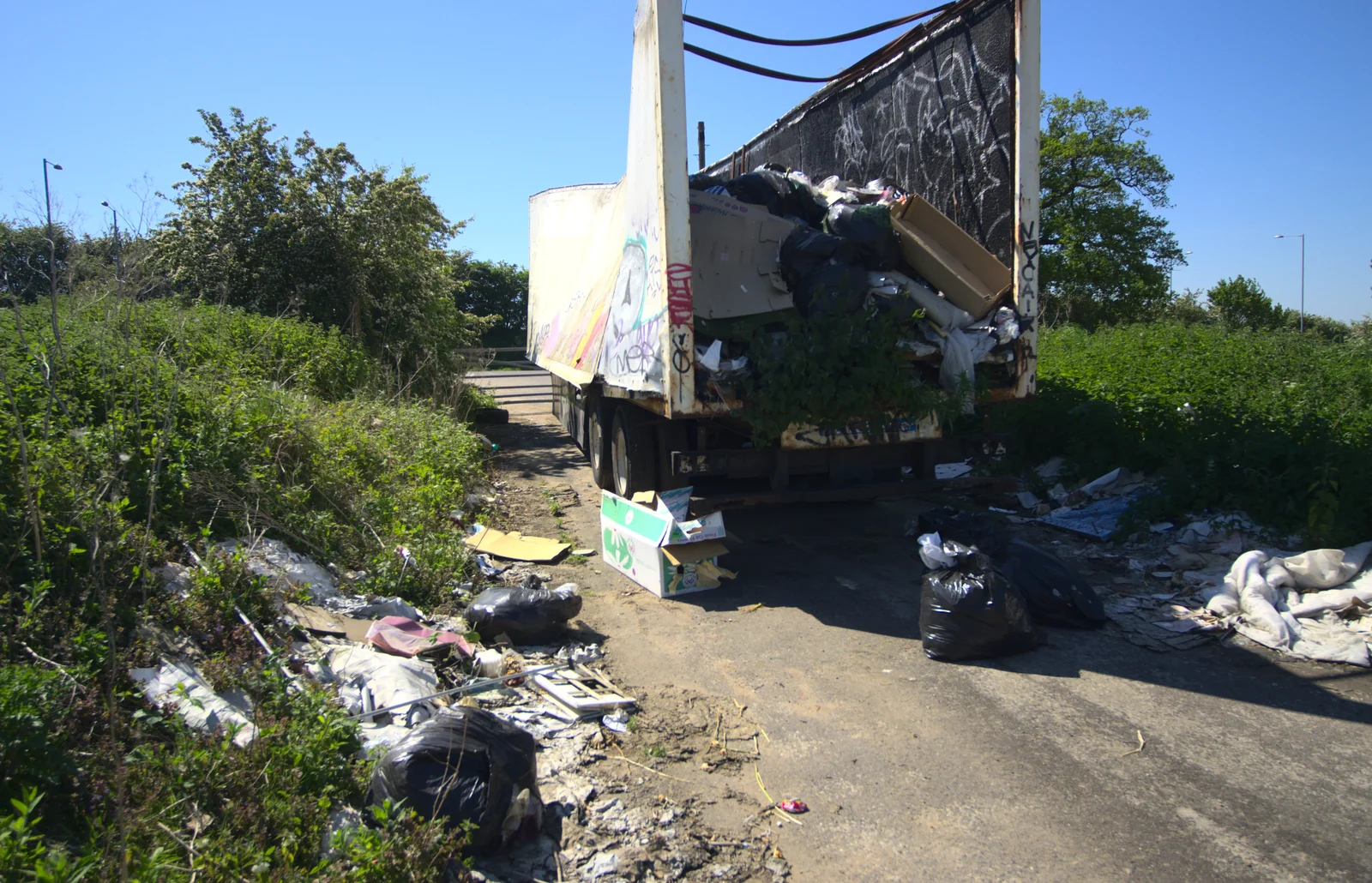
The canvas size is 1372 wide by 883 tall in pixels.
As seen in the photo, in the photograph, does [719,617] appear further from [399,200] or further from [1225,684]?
[399,200]

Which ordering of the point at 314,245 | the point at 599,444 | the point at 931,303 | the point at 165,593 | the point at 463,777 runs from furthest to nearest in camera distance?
the point at 314,245 → the point at 599,444 → the point at 931,303 → the point at 165,593 → the point at 463,777

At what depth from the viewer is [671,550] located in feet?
16.9

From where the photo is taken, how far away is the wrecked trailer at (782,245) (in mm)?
4934

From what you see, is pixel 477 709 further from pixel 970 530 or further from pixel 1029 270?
pixel 1029 270

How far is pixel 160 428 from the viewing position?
4.81 meters

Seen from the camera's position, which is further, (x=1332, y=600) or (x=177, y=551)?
(x=1332, y=600)

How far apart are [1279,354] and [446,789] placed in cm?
736

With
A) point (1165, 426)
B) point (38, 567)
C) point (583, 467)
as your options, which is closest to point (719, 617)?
point (38, 567)

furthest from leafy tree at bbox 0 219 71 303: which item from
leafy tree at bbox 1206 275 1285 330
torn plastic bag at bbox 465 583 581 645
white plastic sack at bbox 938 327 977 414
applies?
leafy tree at bbox 1206 275 1285 330

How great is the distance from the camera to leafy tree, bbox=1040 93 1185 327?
30094 mm

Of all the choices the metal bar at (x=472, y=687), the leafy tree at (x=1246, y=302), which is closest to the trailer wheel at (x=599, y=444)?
the metal bar at (x=472, y=687)

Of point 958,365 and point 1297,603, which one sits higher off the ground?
point 958,365

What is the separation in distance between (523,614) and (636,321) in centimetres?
228

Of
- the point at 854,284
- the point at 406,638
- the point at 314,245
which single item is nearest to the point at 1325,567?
the point at 854,284
